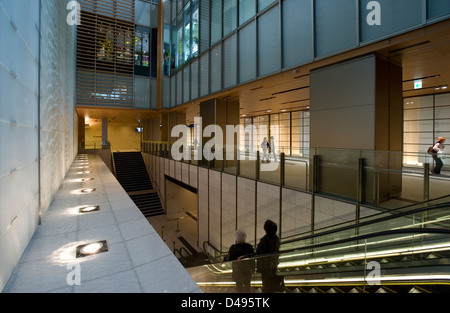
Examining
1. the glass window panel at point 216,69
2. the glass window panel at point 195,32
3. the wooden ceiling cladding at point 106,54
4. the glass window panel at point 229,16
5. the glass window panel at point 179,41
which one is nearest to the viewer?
the glass window panel at point 229,16

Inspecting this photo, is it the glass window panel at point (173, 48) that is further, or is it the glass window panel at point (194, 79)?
the glass window panel at point (173, 48)

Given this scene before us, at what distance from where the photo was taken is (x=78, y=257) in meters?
2.82

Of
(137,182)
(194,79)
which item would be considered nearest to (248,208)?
(194,79)

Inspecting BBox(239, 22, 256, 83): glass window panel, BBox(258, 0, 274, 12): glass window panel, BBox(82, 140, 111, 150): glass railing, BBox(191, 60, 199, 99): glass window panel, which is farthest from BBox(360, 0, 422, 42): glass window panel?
BBox(82, 140, 111, 150): glass railing

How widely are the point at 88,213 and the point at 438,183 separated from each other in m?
6.25

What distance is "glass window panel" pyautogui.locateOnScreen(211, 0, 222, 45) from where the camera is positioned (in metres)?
12.7

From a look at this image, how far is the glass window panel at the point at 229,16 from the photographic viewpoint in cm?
1142

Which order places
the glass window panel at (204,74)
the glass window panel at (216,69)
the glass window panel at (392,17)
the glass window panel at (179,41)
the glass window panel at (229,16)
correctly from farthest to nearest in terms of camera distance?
the glass window panel at (179,41) → the glass window panel at (204,74) → the glass window panel at (216,69) → the glass window panel at (229,16) → the glass window panel at (392,17)

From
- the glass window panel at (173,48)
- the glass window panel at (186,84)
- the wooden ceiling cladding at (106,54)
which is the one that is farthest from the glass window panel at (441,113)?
the wooden ceiling cladding at (106,54)

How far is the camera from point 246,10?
10539mm

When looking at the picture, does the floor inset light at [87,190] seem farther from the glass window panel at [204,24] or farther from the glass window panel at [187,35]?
the glass window panel at [187,35]

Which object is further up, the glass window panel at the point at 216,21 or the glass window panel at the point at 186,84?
the glass window panel at the point at 216,21

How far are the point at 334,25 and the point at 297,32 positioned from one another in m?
1.36

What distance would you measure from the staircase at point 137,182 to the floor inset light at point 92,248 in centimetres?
1682
